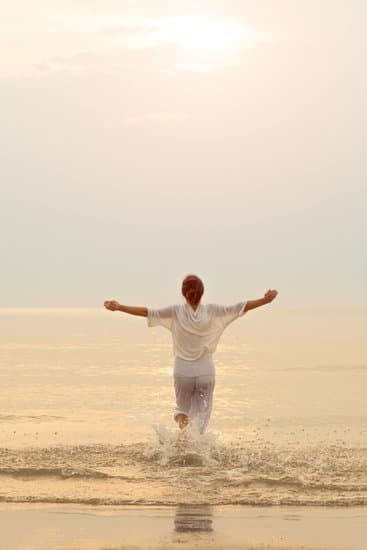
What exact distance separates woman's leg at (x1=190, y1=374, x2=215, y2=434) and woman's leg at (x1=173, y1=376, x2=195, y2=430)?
0.18 feet

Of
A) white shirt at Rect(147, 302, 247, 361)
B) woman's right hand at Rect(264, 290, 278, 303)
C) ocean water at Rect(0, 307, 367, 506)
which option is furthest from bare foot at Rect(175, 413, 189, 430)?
woman's right hand at Rect(264, 290, 278, 303)

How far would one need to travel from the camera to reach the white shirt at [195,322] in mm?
11578

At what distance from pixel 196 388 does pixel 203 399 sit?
0.15m

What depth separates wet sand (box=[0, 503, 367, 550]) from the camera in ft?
23.5

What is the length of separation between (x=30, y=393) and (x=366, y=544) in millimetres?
13519

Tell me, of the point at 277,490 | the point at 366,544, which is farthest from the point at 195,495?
the point at 366,544

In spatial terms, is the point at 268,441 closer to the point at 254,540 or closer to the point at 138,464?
the point at 138,464

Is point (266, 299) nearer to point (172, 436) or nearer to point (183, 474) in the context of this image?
point (172, 436)

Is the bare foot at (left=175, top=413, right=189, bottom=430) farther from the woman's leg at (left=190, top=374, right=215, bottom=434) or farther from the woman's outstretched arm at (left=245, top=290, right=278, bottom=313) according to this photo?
the woman's outstretched arm at (left=245, top=290, right=278, bottom=313)

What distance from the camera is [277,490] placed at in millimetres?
9375

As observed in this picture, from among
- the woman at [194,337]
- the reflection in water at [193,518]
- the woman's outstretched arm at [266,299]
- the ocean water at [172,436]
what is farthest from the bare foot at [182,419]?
the reflection in water at [193,518]

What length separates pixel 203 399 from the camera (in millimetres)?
11852

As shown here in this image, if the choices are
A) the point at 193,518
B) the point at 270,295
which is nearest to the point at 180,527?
the point at 193,518

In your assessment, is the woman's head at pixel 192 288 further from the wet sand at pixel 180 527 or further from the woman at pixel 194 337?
the wet sand at pixel 180 527
